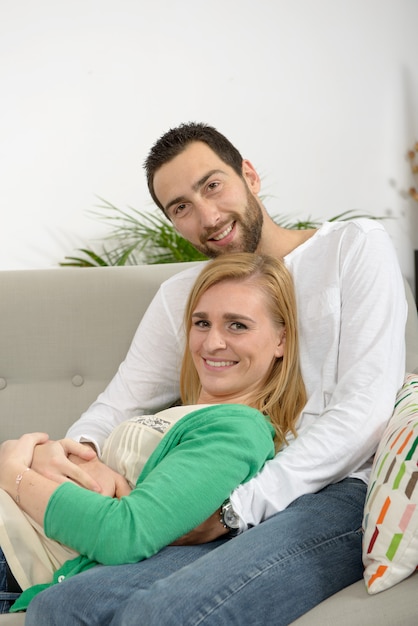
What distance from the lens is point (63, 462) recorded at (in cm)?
148

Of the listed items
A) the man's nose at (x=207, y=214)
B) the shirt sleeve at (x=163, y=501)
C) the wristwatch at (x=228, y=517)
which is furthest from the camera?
the man's nose at (x=207, y=214)

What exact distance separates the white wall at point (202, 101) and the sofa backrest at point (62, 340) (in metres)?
1.00

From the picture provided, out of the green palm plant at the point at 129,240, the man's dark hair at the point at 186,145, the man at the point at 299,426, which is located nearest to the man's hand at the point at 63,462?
the man at the point at 299,426

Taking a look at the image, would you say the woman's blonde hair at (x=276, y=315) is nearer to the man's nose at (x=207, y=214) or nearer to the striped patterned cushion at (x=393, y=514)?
the man's nose at (x=207, y=214)

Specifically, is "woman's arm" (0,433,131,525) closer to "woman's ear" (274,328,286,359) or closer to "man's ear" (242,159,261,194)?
"woman's ear" (274,328,286,359)

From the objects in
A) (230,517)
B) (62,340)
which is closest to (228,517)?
(230,517)

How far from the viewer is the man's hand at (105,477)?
57.8 inches

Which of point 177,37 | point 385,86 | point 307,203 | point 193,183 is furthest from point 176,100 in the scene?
point 193,183

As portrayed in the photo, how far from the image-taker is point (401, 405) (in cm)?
150

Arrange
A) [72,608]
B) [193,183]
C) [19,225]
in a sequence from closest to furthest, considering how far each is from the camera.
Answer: [72,608] → [193,183] → [19,225]

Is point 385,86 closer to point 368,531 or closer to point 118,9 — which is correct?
point 118,9

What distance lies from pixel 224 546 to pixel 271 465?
0.70 feet

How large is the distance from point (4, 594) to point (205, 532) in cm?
38

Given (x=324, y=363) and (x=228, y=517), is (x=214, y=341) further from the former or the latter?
(x=228, y=517)
